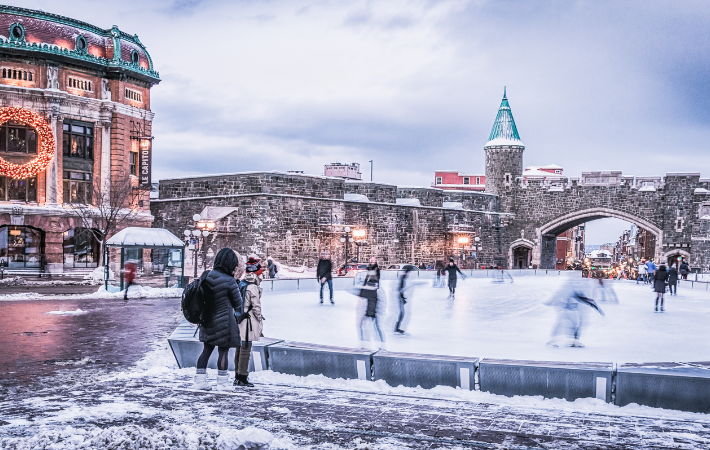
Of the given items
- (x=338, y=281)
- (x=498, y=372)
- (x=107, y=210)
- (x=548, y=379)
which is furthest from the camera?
(x=107, y=210)

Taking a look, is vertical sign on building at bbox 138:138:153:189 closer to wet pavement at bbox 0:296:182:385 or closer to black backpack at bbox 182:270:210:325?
wet pavement at bbox 0:296:182:385

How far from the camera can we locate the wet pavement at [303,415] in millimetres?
4375

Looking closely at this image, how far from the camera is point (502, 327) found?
10828 mm

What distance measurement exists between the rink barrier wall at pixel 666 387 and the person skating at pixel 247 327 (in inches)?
133

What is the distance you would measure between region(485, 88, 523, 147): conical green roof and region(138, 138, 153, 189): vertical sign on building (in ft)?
70.3

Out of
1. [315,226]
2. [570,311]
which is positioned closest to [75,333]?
[570,311]

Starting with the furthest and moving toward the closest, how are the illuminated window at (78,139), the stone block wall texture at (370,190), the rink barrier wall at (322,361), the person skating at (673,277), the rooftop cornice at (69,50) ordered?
the stone block wall texture at (370,190), the illuminated window at (78,139), the rooftop cornice at (69,50), the person skating at (673,277), the rink barrier wall at (322,361)

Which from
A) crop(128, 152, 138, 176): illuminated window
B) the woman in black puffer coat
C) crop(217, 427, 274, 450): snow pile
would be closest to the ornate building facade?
crop(128, 152, 138, 176): illuminated window

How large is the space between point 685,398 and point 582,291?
398cm

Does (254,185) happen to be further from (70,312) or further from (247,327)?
(247,327)

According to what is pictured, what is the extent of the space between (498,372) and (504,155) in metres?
35.3

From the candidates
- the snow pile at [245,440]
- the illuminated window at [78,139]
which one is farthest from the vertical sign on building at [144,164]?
the snow pile at [245,440]

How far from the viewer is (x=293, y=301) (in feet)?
49.6

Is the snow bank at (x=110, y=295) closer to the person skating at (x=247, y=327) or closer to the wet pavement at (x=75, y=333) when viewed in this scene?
the wet pavement at (x=75, y=333)
